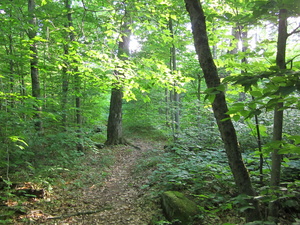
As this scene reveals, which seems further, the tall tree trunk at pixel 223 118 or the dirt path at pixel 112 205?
Result: the dirt path at pixel 112 205

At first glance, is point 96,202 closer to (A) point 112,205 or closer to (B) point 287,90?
(A) point 112,205

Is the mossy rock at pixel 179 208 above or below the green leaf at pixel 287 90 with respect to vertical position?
below

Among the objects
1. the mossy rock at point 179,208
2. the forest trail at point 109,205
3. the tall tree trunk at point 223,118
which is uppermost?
the tall tree trunk at point 223,118

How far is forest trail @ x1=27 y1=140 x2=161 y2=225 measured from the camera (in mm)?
4227

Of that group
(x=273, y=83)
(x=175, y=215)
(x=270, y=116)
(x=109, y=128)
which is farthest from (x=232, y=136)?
(x=109, y=128)

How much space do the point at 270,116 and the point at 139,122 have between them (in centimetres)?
970

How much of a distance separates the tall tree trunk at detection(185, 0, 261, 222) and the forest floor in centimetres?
246

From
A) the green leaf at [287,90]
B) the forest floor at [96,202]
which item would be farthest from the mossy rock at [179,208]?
the green leaf at [287,90]

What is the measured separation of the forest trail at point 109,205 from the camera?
423 centimetres

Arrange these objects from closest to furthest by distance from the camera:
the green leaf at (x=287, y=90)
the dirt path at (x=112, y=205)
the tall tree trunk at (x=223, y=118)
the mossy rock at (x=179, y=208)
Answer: the green leaf at (x=287, y=90) < the tall tree trunk at (x=223, y=118) < the mossy rock at (x=179, y=208) < the dirt path at (x=112, y=205)

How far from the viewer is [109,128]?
11.3 m

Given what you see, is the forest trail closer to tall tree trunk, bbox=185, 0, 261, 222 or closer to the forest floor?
the forest floor

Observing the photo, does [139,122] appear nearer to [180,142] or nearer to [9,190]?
[180,142]

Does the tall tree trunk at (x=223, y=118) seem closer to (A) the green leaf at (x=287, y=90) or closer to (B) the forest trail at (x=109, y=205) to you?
(A) the green leaf at (x=287, y=90)
